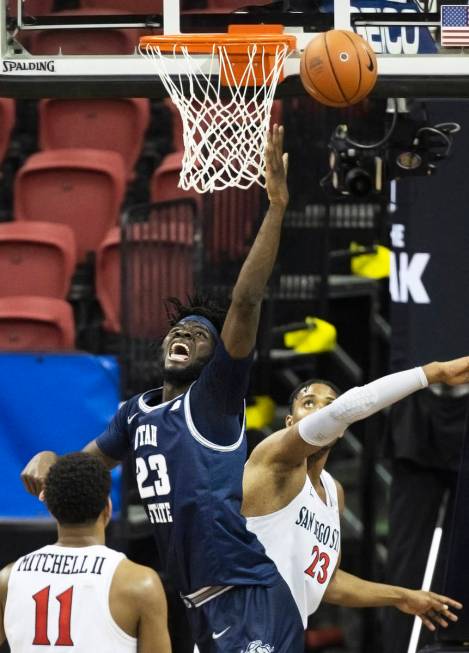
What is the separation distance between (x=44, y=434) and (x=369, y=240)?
337cm

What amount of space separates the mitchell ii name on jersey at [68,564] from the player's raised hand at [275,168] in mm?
1391

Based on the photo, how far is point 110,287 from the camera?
1005 centimetres

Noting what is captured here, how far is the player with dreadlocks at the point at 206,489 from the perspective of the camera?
227 inches

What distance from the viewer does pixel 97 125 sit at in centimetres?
1137

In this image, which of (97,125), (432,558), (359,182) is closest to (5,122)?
(97,125)

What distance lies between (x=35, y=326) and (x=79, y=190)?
4.81 ft

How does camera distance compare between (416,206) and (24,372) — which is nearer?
(24,372)

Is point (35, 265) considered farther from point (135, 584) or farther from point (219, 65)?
point (135, 584)

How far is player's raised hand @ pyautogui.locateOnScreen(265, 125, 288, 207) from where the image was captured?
17.7 feet

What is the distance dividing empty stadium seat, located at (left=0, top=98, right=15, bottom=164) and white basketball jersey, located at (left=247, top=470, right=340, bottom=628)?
534cm

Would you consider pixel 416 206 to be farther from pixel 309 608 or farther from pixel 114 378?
pixel 309 608

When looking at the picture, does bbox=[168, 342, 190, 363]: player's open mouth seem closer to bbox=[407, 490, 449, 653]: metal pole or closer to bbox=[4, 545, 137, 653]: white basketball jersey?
bbox=[4, 545, 137, 653]: white basketball jersey

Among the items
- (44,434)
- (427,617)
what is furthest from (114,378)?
(427,617)

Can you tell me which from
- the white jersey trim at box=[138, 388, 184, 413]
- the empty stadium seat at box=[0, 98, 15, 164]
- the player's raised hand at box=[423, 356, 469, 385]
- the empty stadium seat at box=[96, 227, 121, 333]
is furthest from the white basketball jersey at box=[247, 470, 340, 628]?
the empty stadium seat at box=[0, 98, 15, 164]
